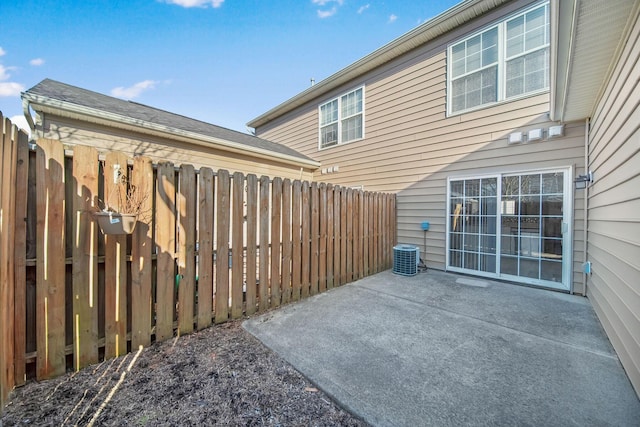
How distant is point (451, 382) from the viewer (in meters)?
1.92

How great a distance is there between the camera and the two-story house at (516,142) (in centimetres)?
219

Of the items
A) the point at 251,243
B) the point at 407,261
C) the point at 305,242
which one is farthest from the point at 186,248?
the point at 407,261

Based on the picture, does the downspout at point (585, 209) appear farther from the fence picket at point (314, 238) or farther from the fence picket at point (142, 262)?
the fence picket at point (142, 262)

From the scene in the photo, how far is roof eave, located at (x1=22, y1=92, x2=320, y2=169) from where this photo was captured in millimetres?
3857

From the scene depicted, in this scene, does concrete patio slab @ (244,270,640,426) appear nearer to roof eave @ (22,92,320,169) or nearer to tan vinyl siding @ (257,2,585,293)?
tan vinyl siding @ (257,2,585,293)

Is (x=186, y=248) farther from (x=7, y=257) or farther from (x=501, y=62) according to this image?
(x=501, y=62)

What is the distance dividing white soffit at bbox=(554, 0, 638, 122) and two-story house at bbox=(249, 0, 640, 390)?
0.01 meters

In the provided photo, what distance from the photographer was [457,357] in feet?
7.44

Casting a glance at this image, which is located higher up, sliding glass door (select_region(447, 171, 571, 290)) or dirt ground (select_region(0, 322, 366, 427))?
sliding glass door (select_region(447, 171, 571, 290))

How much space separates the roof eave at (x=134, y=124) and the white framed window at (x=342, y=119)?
1698 millimetres

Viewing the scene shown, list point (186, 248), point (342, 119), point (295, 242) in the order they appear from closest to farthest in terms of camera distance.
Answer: point (186, 248), point (295, 242), point (342, 119)

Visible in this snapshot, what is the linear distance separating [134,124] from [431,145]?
6109 millimetres

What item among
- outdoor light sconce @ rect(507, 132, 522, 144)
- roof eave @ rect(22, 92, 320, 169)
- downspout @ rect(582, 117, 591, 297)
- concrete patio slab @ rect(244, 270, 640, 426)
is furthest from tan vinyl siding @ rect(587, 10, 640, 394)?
roof eave @ rect(22, 92, 320, 169)

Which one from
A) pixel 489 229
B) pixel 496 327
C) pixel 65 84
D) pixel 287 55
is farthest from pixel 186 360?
pixel 287 55
